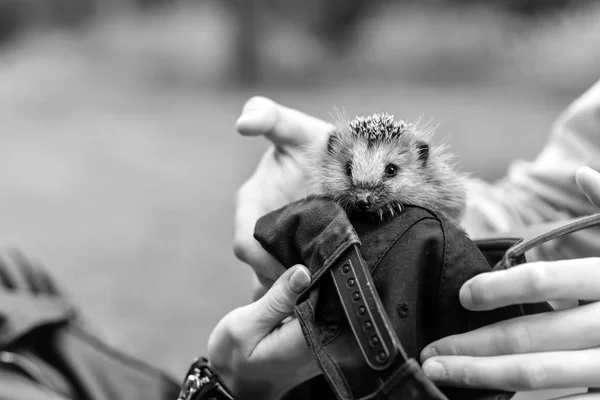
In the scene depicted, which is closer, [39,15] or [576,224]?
[576,224]

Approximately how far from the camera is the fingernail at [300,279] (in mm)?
954

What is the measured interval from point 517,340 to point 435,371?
0.13 m

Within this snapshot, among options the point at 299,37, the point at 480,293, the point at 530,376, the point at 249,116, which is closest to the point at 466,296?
the point at 480,293

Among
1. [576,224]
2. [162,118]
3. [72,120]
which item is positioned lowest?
[576,224]

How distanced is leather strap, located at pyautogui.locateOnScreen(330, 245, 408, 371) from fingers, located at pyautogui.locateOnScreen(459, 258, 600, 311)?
0.46ft

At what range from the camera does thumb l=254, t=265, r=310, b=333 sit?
3.15ft

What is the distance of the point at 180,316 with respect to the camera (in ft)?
9.30

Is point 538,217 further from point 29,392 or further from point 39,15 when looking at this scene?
point 39,15

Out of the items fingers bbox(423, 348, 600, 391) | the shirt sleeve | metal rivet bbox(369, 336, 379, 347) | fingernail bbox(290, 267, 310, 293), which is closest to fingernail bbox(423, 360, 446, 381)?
fingers bbox(423, 348, 600, 391)

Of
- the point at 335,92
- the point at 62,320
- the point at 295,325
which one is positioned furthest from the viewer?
the point at 335,92

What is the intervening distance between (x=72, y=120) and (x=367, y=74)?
3.11m

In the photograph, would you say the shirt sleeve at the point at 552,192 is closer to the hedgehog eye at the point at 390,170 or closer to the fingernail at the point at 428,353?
the hedgehog eye at the point at 390,170

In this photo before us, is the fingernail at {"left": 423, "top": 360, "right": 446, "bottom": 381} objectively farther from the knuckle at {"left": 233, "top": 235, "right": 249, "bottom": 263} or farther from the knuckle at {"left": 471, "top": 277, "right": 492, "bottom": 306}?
the knuckle at {"left": 233, "top": 235, "right": 249, "bottom": 263}

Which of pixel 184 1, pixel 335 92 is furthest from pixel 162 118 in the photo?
pixel 184 1
